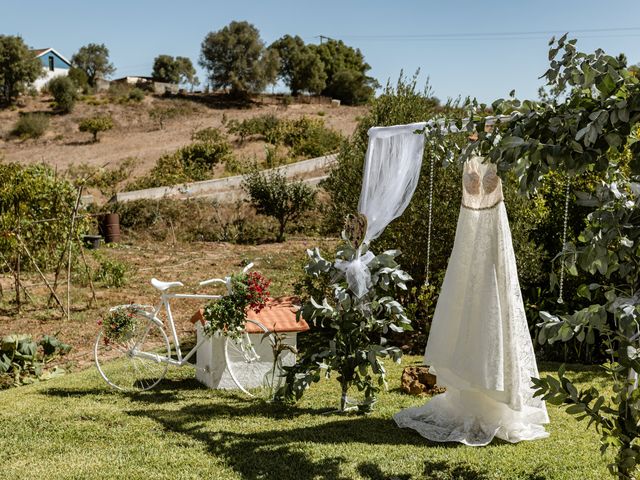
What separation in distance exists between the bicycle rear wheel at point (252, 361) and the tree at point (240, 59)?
40.2 metres

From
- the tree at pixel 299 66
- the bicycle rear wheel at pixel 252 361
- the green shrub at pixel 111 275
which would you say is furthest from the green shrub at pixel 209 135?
the bicycle rear wheel at pixel 252 361

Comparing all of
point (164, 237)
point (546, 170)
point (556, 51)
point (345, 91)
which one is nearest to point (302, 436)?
point (546, 170)

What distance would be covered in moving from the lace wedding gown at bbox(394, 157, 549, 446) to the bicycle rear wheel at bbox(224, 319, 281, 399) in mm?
1749

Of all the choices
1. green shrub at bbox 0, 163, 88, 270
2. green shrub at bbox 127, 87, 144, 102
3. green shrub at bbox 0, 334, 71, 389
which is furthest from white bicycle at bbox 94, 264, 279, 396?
green shrub at bbox 127, 87, 144, 102

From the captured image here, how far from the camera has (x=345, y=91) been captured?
161ft

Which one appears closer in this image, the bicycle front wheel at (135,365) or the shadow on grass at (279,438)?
the shadow on grass at (279,438)

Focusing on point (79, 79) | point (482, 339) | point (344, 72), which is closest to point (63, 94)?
point (79, 79)

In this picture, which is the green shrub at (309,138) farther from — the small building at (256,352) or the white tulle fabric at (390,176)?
the white tulle fabric at (390,176)

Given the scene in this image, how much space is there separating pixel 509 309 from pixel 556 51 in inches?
105

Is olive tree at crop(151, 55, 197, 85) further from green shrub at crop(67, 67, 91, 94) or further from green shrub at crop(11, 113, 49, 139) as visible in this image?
green shrub at crop(11, 113, 49, 139)

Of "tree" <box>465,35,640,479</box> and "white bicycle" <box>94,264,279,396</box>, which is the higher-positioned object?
"tree" <box>465,35,640,479</box>

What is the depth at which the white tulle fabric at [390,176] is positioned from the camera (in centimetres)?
597

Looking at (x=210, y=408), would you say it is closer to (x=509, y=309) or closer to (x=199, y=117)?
(x=509, y=309)

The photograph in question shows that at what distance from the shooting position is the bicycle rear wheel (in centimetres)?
680
